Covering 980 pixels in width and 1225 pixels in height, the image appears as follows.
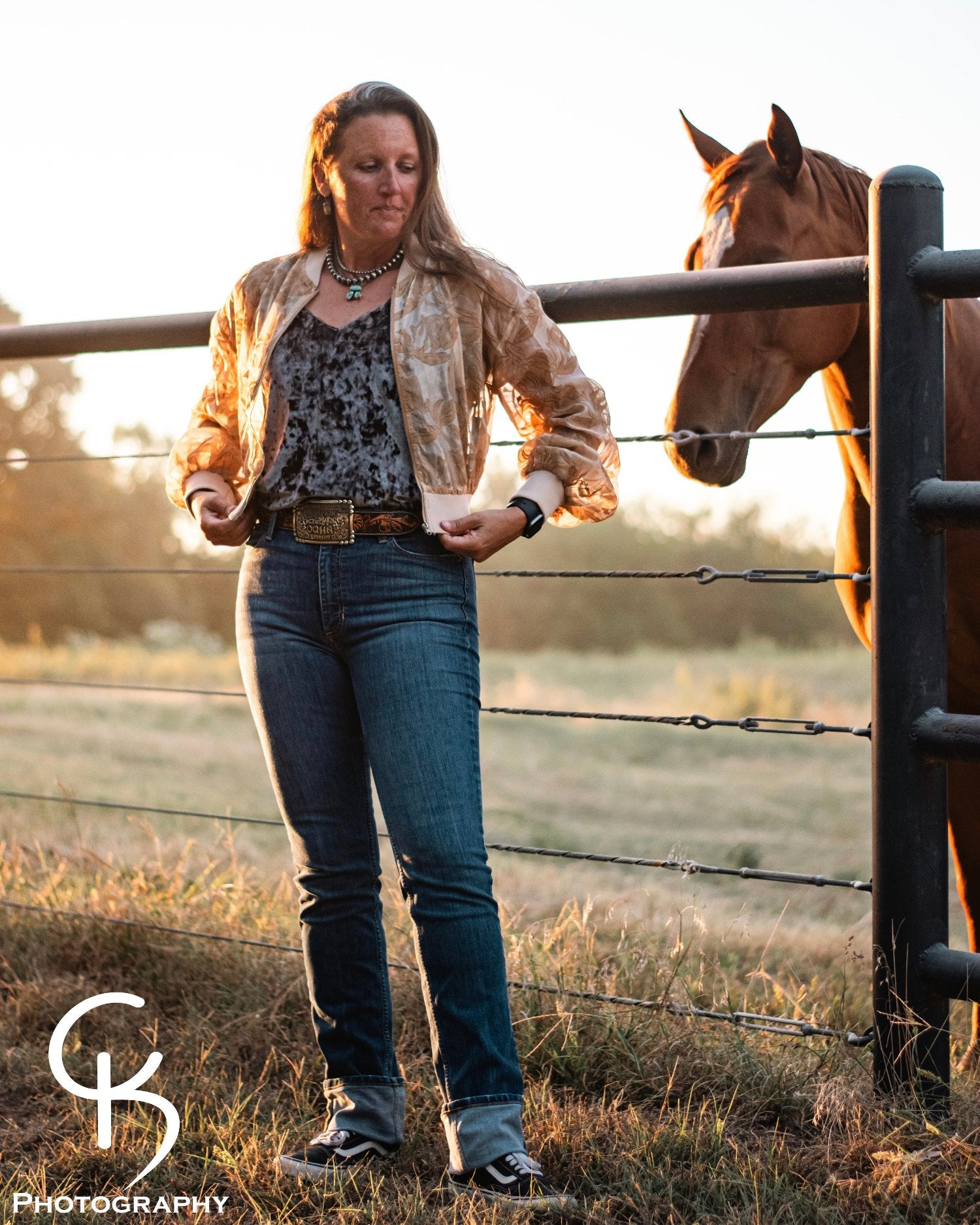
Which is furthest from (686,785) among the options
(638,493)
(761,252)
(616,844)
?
(638,493)

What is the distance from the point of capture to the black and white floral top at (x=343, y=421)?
1670mm

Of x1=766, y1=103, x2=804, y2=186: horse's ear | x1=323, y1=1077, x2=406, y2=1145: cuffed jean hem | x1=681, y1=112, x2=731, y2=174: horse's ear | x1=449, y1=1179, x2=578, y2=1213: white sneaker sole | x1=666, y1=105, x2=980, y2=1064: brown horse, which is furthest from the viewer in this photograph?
x1=681, y1=112, x2=731, y2=174: horse's ear

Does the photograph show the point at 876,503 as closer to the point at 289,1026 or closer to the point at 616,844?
the point at 289,1026

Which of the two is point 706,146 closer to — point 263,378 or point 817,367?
point 817,367

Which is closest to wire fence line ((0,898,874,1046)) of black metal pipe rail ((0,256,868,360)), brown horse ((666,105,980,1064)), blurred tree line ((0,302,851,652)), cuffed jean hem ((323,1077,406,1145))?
cuffed jean hem ((323,1077,406,1145))

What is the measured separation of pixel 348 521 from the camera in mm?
1663

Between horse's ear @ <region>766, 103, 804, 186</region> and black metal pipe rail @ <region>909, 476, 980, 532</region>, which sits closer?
black metal pipe rail @ <region>909, 476, 980, 532</region>

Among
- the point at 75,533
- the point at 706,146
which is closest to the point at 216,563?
the point at 75,533

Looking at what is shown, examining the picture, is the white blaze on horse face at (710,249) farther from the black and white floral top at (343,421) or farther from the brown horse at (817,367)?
the black and white floral top at (343,421)

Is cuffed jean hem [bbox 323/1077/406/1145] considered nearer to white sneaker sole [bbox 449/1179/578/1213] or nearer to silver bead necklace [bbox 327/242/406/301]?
white sneaker sole [bbox 449/1179/578/1213]

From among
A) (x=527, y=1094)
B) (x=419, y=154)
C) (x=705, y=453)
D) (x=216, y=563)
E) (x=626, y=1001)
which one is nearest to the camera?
(x=419, y=154)

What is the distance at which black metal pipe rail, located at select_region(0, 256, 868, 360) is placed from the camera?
69.9 inches

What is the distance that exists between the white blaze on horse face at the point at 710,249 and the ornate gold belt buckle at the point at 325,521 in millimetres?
919

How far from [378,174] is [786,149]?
1.11m
